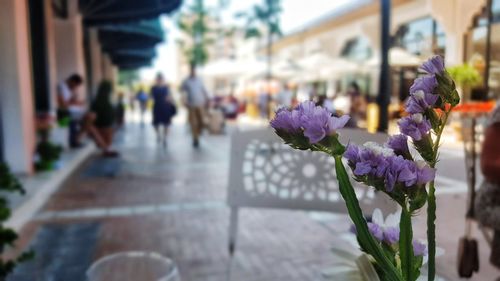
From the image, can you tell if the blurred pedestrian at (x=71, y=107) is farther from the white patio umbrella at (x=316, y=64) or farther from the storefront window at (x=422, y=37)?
the white patio umbrella at (x=316, y=64)

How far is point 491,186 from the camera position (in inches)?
66.1

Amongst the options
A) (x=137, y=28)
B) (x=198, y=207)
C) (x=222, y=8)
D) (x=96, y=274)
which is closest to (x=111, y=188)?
(x=198, y=207)

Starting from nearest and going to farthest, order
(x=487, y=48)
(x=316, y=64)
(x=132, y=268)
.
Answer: (x=132, y=268) < (x=487, y=48) < (x=316, y=64)

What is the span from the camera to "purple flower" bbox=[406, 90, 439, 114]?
2.26 ft

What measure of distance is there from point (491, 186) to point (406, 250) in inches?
45.0

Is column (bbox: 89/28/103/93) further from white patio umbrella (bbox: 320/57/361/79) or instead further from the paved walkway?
the paved walkway

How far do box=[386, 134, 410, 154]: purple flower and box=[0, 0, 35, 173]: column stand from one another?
5.64 metres

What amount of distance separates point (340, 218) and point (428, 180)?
10.7 feet

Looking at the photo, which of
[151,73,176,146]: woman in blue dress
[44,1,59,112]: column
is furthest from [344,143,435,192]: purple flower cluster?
[151,73,176,146]: woman in blue dress

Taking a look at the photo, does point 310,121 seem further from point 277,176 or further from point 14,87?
point 14,87

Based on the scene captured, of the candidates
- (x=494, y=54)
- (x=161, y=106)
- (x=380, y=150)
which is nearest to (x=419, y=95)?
(x=380, y=150)

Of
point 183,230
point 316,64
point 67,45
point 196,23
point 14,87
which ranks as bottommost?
point 183,230

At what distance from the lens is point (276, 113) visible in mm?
690

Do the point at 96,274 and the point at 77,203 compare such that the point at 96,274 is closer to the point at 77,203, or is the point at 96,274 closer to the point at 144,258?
the point at 144,258
